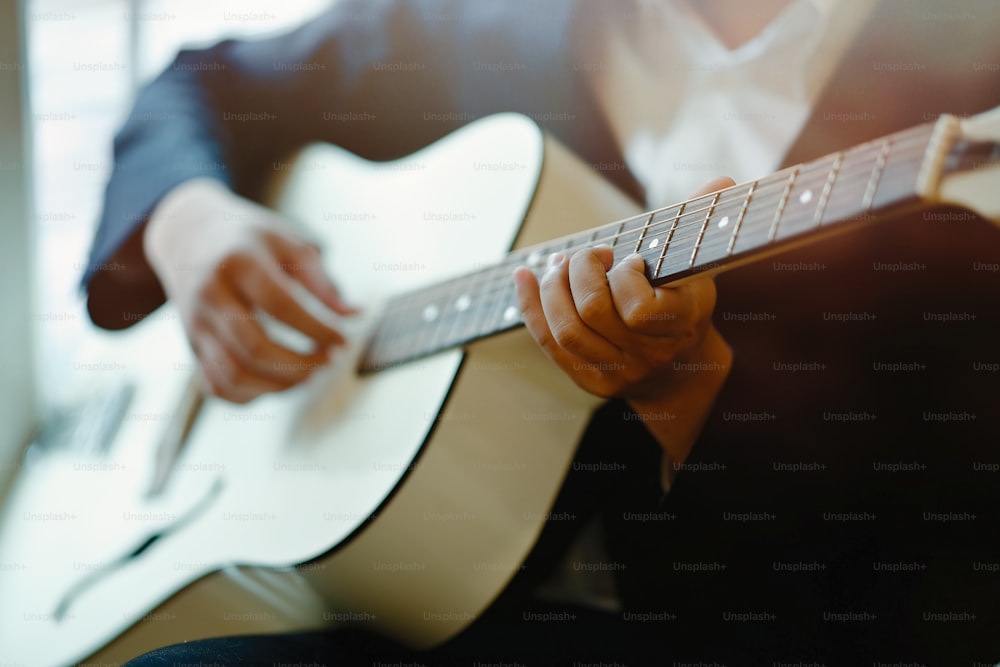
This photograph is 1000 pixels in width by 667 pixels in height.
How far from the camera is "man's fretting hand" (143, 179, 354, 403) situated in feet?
2.65

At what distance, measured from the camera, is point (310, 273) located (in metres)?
0.83

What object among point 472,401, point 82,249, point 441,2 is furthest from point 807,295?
point 82,249

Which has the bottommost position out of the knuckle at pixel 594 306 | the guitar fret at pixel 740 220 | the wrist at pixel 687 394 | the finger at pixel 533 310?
the wrist at pixel 687 394

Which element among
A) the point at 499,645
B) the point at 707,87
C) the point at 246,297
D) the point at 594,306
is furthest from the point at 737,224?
the point at 246,297

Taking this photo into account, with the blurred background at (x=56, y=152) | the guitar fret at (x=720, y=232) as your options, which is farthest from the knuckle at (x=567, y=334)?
the blurred background at (x=56, y=152)

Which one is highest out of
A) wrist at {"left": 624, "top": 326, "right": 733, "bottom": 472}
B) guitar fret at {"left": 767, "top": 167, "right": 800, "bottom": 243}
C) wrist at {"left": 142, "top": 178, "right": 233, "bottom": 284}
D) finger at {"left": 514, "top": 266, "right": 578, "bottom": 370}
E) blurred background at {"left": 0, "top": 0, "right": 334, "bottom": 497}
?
guitar fret at {"left": 767, "top": 167, "right": 800, "bottom": 243}

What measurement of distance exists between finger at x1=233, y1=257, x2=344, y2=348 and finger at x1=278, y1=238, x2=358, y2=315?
0.06 feet

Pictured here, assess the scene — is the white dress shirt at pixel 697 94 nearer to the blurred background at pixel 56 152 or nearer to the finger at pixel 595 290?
the finger at pixel 595 290

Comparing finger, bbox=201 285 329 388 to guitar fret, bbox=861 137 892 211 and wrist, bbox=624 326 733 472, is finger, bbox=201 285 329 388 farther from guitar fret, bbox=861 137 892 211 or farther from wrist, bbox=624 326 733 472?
guitar fret, bbox=861 137 892 211

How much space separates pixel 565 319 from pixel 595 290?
0.03 meters

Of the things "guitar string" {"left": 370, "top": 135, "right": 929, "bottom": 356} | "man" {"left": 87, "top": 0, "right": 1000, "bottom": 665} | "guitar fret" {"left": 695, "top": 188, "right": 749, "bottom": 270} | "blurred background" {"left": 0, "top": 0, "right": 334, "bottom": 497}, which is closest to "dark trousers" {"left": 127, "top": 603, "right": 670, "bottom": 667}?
"man" {"left": 87, "top": 0, "right": 1000, "bottom": 665}

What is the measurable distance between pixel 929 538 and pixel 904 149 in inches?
14.5

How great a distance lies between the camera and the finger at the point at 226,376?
32.6 inches

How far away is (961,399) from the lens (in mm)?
622
